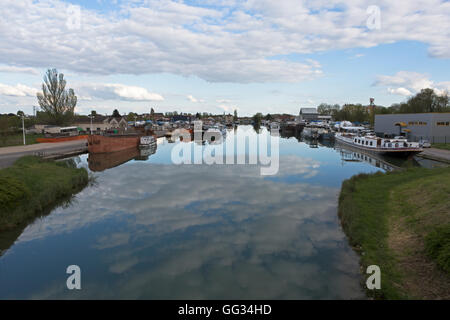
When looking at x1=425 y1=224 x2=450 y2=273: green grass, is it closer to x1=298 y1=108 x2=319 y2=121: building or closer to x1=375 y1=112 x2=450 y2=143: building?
x1=375 y1=112 x2=450 y2=143: building

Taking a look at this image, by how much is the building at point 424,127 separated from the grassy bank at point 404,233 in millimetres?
38821

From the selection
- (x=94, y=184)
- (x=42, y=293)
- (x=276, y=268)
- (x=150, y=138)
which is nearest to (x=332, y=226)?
(x=276, y=268)

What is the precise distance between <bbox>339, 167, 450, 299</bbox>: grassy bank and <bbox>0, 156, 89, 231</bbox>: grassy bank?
61.7 ft

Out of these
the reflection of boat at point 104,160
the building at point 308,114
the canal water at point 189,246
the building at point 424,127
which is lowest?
the canal water at point 189,246

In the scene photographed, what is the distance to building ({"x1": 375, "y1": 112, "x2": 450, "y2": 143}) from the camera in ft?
170

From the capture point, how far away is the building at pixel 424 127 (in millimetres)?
51688

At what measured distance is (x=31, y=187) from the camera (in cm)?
2072

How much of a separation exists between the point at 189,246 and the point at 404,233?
10.2 m

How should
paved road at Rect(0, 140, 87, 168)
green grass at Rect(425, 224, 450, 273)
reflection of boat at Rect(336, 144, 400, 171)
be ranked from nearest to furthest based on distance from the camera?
green grass at Rect(425, 224, 450, 273)
paved road at Rect(0, 140, 87, 168)
reflection of boat at Rect(336, 144, 400, 171)

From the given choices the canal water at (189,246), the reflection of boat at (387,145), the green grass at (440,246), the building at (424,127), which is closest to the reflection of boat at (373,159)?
the reflection of boat at (387,145)

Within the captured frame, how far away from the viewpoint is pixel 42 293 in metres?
10.5

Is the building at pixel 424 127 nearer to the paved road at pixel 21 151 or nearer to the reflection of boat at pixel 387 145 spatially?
the reflection of boat at pixel 387 145

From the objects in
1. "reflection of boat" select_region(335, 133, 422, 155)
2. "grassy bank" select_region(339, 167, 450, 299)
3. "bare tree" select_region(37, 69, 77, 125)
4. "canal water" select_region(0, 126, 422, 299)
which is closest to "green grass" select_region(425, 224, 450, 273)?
"grassy bank" select_region(339, 167, 450, 299)
